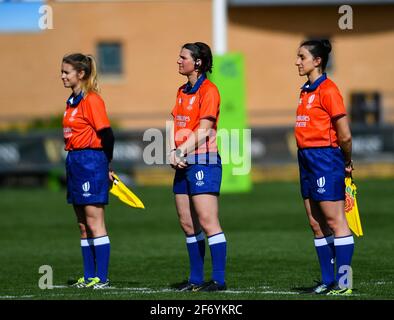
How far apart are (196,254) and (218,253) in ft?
0.92

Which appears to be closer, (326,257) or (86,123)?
(326,257)

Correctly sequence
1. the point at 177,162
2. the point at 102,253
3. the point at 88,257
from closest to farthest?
the point at 177,162, the point at 102,253, the point at 88,257

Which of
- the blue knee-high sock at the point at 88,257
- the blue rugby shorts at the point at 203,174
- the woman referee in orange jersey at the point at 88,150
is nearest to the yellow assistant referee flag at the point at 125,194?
the woman referee in orange jersey at the point at 88,150

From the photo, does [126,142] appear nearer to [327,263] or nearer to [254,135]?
[254,135]

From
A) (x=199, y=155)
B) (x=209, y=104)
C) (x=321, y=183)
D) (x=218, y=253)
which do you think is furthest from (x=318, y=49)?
(x=218, y=253)

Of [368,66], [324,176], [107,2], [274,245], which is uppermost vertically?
[107,2]

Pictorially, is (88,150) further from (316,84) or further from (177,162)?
(316,84)

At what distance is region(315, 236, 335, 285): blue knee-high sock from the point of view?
30.9 ft

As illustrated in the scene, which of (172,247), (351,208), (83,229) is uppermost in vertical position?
(351,208)

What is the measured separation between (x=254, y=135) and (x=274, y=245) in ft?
41.7

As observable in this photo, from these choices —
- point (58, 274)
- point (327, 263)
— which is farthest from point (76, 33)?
point (327, 263)

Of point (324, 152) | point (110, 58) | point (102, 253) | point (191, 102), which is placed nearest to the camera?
point (324, 152)

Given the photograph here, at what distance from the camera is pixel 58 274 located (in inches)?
452

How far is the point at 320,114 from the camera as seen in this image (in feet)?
30.0
